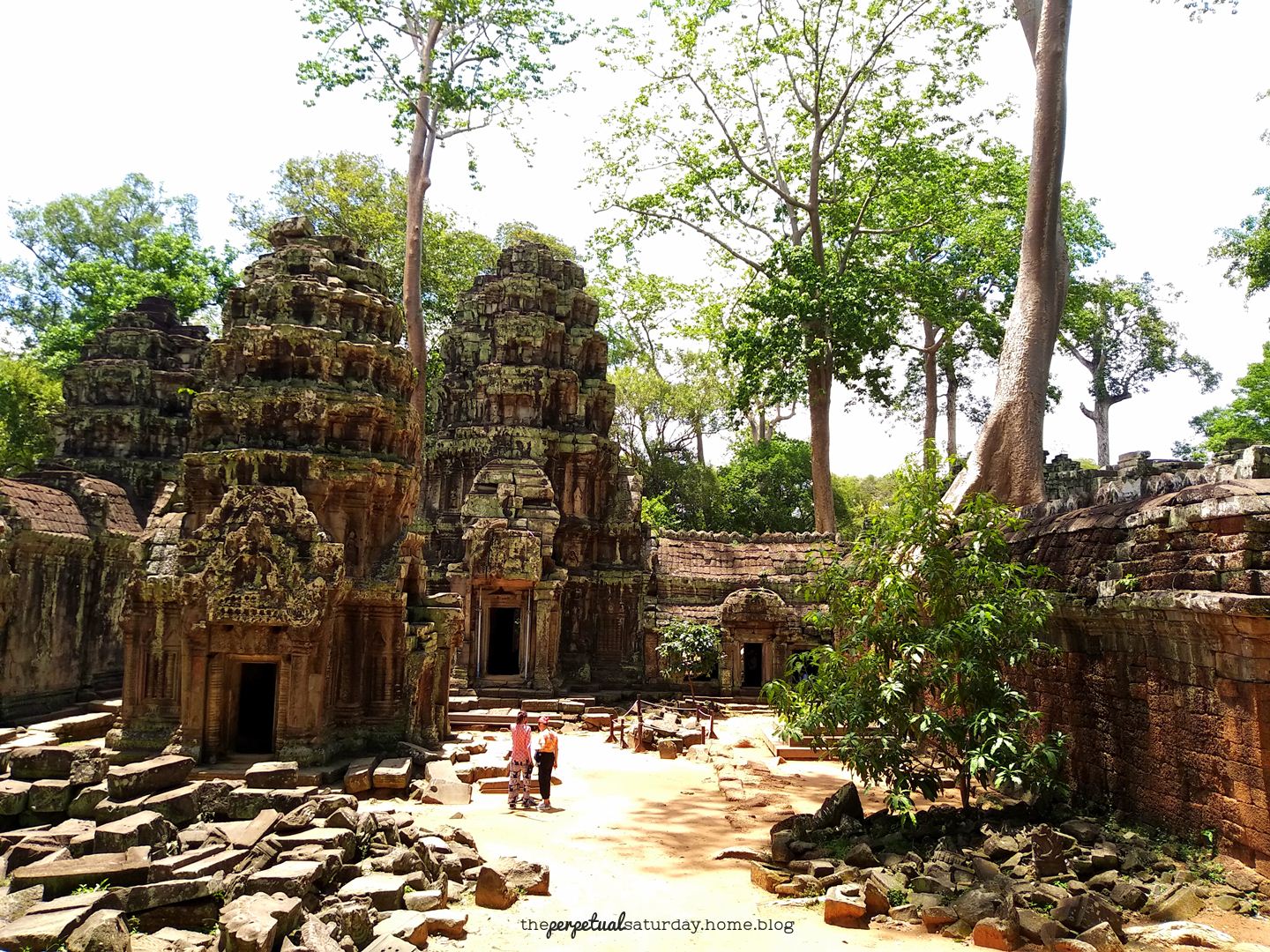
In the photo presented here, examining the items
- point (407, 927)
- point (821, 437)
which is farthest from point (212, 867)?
point (821, 437)

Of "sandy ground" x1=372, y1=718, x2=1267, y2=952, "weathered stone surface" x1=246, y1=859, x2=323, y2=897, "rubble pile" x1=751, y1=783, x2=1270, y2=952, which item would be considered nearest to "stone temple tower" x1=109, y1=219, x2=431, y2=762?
"sandy ground" x1=372, y1=718, x2=1267, y2=952

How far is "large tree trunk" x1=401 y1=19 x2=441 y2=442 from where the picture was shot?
69.9ft

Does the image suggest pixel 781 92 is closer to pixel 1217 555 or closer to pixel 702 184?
pixel 702 184

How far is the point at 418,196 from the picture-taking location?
856 inches

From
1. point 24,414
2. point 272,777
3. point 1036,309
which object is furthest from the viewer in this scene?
point 24,414

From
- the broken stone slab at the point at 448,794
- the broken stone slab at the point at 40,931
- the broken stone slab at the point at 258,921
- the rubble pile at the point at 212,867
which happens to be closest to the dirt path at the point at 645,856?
the broken stone slab at the point at 448,794

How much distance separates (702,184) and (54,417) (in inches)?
694

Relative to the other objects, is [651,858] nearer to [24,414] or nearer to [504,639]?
[504,639]

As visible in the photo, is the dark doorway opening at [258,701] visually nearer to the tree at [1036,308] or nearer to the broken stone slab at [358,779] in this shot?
the broken stone slab at [358,779]

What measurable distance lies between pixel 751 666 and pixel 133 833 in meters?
17.5

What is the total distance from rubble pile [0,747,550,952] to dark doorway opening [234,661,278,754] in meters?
3.55

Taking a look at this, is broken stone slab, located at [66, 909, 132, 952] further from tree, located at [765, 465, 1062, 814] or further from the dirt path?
tree, located at [765, 465, 1062, 814]

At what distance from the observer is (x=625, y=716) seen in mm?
17531

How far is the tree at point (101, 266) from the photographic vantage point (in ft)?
94.5
